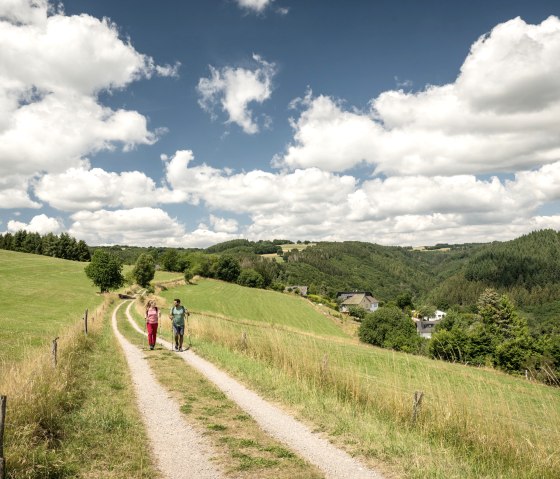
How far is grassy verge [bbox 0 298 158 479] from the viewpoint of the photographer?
17.0 feet

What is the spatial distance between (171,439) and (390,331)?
58.1m

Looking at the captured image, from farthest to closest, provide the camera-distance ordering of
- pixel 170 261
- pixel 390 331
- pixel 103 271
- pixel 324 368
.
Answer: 1. pixel 170 261
2. pixel 103 271
3. pixel 390 331
4. pixel 324 368

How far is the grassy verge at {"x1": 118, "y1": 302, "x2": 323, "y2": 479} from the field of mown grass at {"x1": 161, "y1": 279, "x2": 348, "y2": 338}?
51.7 metres

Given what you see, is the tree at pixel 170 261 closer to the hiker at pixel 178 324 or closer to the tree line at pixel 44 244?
the tree line at pixel 44 244

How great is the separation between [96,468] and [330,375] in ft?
21.7

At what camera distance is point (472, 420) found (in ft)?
24.8

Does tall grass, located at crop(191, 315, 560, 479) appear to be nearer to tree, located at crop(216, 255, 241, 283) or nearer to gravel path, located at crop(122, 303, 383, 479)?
gravel path, located at crop(122, 303, 383, 479)

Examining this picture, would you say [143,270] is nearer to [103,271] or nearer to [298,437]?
[103,271]

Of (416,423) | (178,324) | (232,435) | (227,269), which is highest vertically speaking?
(178,324)

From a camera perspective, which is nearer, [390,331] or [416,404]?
[416,404]

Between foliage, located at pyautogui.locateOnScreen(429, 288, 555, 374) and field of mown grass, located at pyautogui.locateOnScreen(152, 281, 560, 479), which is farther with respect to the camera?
foliage, located at pyautogui.locateOnScreen(429, 288, 555, 374)

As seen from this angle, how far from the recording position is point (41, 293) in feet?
196

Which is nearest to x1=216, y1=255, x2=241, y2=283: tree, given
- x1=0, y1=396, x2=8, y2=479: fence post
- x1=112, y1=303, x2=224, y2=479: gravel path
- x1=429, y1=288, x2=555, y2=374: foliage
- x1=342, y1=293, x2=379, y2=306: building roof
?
x1=342, y1=293, x2=379, y2=306: building roof

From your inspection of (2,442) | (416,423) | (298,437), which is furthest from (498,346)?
(2,442)
